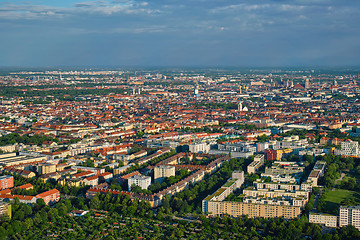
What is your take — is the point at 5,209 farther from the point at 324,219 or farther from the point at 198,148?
the point at 198,148

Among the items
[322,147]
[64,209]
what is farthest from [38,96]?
[64,209]

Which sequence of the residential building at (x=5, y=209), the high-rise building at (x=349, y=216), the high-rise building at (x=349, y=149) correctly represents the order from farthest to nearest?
1. the high-rise building at (x=349, y=149)
2. the residential building at (x=5, y=209)
3. the high-rise building at (x=349, y=216)

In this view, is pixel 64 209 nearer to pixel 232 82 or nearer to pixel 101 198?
pixel 101 198

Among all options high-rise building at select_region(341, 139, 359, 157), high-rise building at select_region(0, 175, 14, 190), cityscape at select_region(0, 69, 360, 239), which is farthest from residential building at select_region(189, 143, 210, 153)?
high-rise building at select_region(0, 175, 14, 190)

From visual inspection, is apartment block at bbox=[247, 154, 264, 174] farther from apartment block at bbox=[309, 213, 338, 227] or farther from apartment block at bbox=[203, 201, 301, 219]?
apartment block at bbox=[309, 213, 338, 227]

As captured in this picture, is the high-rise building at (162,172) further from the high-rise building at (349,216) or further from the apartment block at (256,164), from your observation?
the high-rise building at (349,216)

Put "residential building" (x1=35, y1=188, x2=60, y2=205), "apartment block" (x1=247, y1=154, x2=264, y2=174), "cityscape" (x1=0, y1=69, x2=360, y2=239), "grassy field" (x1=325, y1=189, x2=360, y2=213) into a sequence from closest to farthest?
"cityscape" (x1=0, y1=69, x2=360, y2=239) → "grassy field" (x1=325, y1=189, x2=360, y2=213) → "residential building" (x1=35, y1=188, x2=60, y2=205) → "apartment block" (x1=247, y1=154, x2=264, y2=174)

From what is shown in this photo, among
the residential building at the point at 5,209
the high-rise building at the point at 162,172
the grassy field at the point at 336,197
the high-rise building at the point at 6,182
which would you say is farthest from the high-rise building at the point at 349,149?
the residential building at the point at 5,209

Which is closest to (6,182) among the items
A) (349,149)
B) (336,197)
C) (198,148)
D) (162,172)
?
(162,172)
